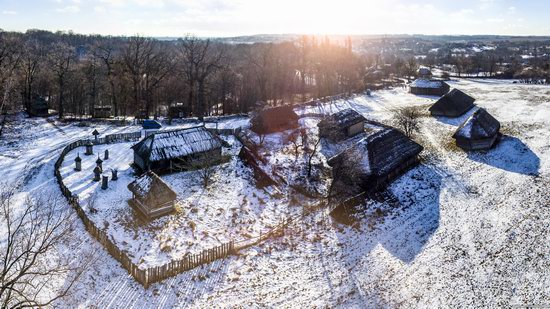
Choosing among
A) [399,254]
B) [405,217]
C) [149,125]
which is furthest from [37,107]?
[399,254]

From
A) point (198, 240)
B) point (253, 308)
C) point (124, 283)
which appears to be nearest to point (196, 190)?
point (198, 240)

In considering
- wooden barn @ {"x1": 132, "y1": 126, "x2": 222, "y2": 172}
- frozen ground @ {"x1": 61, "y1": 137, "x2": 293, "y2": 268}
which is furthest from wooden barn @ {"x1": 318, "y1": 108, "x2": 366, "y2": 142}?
wooden barn @ {"x1": 132, "y1": 126, "x2": 222, "y2": 172}

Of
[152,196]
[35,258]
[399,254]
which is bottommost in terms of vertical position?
[399,254]

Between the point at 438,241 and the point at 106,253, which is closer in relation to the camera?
the point at 106,253

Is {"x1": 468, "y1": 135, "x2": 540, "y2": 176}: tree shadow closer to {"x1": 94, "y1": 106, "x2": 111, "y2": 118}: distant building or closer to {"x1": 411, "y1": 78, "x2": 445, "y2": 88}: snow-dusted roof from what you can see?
{"x1": 411, "y1": 78, "x2": 445, "y2": 88}: snow-dusted roof

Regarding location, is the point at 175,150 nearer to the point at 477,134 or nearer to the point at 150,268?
the point at 150,268

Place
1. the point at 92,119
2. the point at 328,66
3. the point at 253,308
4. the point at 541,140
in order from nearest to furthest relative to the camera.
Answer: the point at 253,308, the point at 541,140, the point at 92,119, the point at 328,66

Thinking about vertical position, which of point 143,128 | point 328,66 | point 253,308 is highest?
point 328,66

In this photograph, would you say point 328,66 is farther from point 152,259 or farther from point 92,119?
point 152,259
